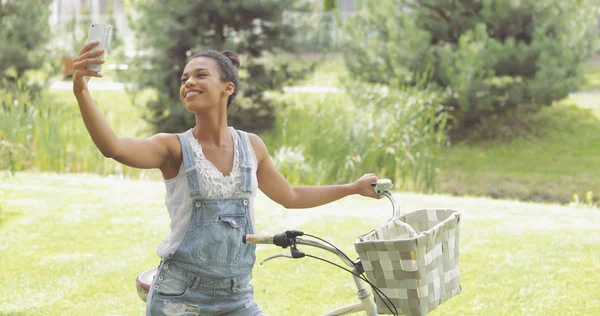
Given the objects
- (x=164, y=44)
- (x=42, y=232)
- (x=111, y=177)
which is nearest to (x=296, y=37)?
(x=164, y=44)

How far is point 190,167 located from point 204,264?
320 millimetres

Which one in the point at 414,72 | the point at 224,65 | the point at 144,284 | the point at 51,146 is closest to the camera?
the point at 224,65

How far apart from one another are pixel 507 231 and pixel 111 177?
544cm

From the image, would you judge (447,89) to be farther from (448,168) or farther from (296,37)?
(296,37)

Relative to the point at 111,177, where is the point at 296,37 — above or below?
above

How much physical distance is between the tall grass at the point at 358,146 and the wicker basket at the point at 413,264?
7.53 metres

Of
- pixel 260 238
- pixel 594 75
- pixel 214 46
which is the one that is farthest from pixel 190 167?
pixel 594 75

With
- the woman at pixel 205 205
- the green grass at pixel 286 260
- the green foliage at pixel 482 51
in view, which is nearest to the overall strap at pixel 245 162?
the woman at pixel 205 205

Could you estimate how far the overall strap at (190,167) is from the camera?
3.13 meters

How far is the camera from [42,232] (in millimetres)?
7496

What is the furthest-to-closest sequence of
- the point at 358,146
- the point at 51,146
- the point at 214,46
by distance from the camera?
the point at 214,46
the point at 51,146
the point at 358,146

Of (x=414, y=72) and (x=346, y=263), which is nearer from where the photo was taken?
(x=346, y=263)

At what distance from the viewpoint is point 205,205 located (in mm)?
3146

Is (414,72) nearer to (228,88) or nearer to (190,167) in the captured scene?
(228,88)
